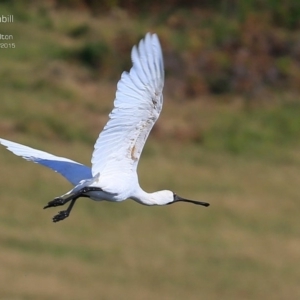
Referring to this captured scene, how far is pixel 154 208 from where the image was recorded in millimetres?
22766

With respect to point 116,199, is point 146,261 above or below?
below

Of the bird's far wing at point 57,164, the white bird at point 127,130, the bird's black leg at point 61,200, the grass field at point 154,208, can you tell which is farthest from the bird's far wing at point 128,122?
the grass field at point 154,208

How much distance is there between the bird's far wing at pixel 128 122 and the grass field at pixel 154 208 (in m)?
8.73

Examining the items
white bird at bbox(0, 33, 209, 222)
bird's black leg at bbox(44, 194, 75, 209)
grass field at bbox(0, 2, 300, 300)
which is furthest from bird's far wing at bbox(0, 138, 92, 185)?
grass field at bbox(0, 2, 300, 300)

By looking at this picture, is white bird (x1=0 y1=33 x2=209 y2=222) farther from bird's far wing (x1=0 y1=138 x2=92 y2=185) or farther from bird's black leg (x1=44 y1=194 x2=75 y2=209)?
bird's black leg (x1=44 y1=194 x2=75 y2=209)

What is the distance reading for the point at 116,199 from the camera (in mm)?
9359

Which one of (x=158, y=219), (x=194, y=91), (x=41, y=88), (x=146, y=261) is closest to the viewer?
(x=146, y=261)

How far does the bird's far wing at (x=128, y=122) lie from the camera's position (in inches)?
375

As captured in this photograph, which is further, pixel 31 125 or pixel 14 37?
pixel 14 37

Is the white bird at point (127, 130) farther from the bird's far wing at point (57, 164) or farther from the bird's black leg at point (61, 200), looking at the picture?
the bird's black leg at point (61, 200)

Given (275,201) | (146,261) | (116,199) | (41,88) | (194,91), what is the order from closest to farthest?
(116,199)
(146,261)
(275,201)
(41,88)
(194,91)

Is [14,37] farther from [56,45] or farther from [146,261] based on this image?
[146,261]

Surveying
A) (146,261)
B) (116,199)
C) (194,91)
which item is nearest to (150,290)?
(146,261)

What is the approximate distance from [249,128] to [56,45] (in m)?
6.59
